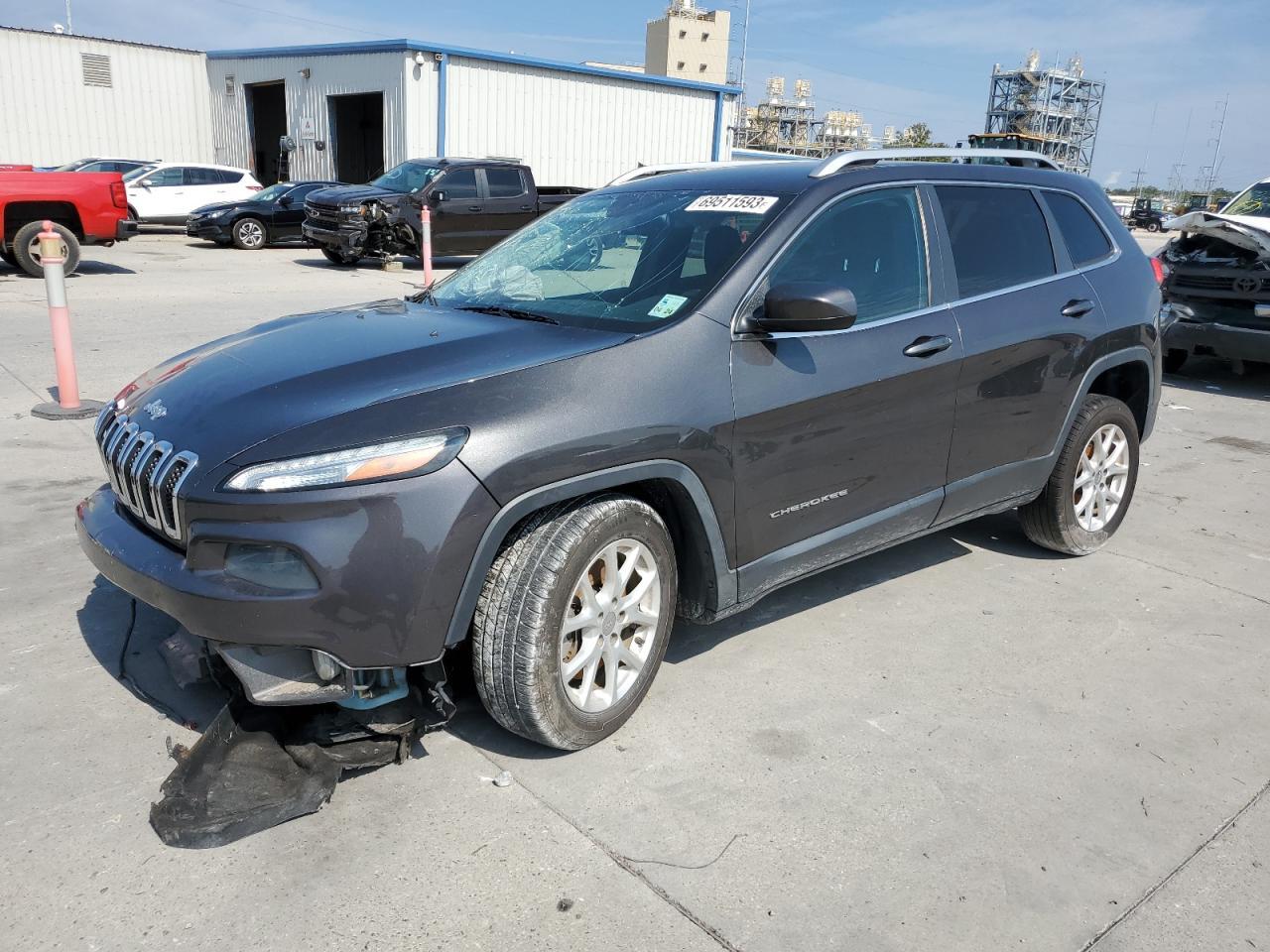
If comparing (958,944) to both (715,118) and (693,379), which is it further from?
(715,118)

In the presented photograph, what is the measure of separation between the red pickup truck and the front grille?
1271 cm

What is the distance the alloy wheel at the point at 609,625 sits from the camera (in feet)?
10.00

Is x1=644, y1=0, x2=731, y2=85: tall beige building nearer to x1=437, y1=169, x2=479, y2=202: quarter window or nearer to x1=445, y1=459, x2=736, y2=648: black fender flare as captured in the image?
x1=437, y1=169, x2=479, y2=202: quarter window

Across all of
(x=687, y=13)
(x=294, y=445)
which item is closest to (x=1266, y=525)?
(x=294, y=445)

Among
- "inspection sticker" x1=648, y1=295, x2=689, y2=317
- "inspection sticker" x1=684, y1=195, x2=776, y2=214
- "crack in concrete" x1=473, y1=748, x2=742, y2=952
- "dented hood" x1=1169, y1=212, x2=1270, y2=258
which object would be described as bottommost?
"crack in concrete" x1=473, y1=748, x2=742, y2=952

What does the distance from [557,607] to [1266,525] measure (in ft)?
15.4

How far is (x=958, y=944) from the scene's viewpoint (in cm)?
246

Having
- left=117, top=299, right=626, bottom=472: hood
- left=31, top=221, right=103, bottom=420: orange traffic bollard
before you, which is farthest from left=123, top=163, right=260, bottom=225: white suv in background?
left=117, top=299, right=626, bottom=472: hood

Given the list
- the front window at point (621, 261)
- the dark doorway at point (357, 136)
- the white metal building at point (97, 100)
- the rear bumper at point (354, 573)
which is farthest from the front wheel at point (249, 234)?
the rear bumper at point (354, 573)

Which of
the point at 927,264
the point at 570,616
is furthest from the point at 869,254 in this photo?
the point at 570,616

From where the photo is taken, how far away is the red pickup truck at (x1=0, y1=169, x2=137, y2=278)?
13859 millimetres

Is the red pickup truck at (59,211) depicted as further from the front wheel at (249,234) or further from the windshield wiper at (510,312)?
the windshield wiper at (510,312)

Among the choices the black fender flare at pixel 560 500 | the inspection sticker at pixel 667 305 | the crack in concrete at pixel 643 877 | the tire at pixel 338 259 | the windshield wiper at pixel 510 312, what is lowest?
the tire at pixel 338 259

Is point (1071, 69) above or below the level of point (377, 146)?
above
